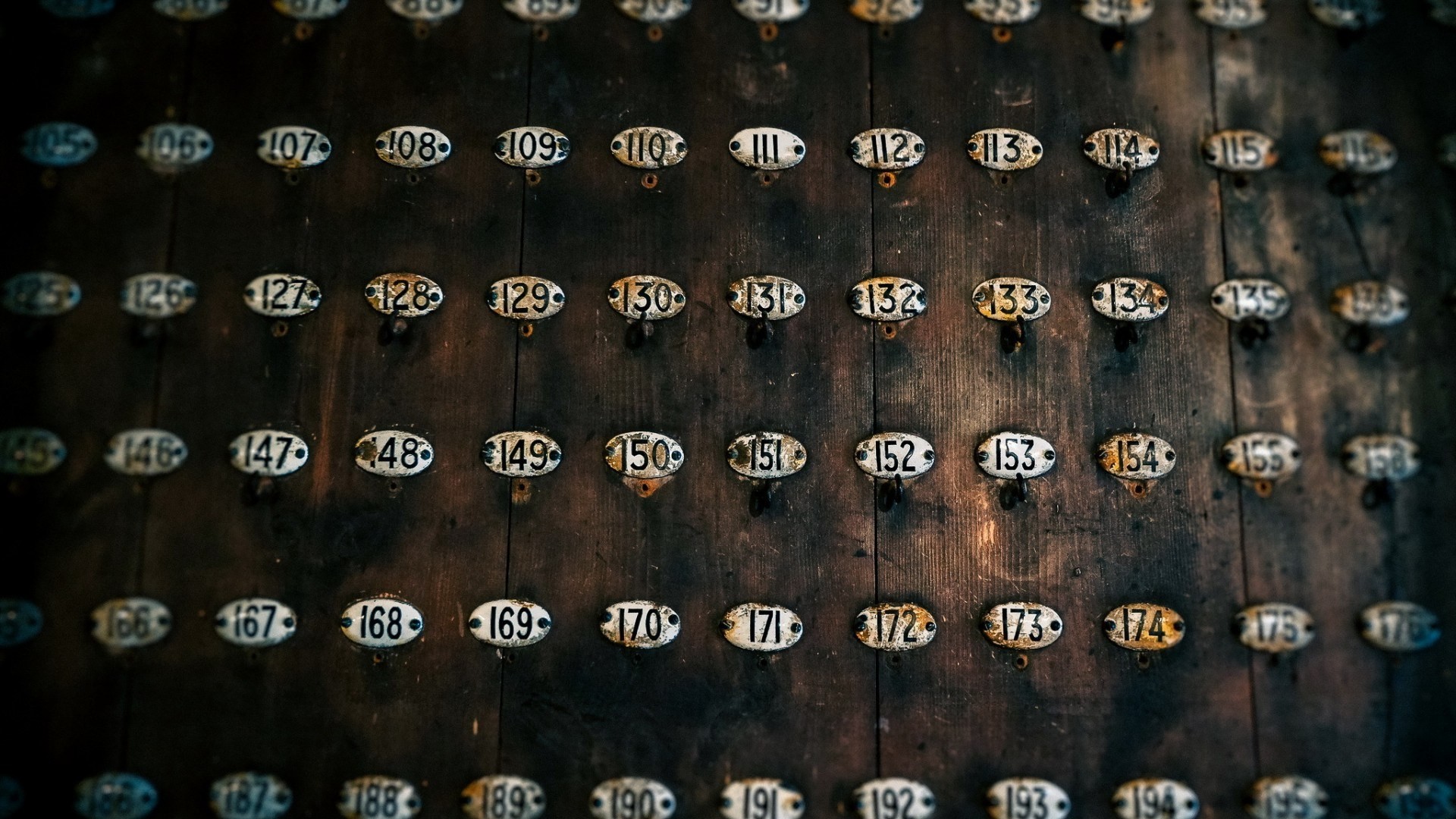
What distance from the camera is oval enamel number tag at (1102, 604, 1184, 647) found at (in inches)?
88.4

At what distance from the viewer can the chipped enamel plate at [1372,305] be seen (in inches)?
92.7

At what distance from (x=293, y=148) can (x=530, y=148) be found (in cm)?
60

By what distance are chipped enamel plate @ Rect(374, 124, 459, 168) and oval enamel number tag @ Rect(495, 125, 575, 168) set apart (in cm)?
15

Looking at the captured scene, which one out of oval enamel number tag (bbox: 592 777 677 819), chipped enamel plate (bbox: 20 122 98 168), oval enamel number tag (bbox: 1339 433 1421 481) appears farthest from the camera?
chipped enamel plate (bbox: 20 122 98 168)

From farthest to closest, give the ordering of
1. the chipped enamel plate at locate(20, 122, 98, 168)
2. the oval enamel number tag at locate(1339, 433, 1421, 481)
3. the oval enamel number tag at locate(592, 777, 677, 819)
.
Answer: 1. the chipped enamel plate at locate(20, 122, 98, 168)
2. the oval enamel number tag at locate(1339, 433, 1421, 481)
3. the oval enamel number tag at locate(592, 777, 677, 819)

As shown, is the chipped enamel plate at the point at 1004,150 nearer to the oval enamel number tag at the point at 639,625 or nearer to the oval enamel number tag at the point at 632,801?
the oval enamel number tag at the point at 639,625

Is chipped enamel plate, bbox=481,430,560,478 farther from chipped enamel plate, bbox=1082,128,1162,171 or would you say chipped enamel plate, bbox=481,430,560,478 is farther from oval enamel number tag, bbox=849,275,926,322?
chipped enamel plate, bbox=1082,128,1162,171

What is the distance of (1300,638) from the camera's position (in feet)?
7.38

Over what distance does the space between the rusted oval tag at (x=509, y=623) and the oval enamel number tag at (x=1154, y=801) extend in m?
1.39

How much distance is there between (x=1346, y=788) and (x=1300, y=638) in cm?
37

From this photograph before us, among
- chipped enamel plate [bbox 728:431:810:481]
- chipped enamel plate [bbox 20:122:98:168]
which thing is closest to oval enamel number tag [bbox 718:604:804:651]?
chipped enamel plate [bbox 728:431:810:481]

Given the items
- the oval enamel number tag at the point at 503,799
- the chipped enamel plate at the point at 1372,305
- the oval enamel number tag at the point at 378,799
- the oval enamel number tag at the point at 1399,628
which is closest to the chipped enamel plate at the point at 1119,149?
the chipped enamel plate at the point at 1372,305

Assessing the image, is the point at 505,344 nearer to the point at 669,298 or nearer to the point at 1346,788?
the point at 669,298

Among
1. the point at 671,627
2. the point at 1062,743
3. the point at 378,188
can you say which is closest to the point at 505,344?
the point at 378,188
